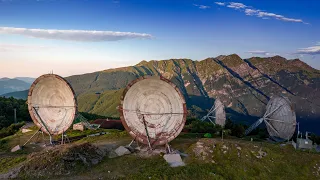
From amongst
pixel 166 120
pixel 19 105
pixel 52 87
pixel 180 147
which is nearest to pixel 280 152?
pixel 180 147

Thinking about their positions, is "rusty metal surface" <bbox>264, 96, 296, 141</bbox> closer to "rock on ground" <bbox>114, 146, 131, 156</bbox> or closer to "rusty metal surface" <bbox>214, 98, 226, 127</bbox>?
"rusty metal surface" <bbox>214, 98, 226, 127</bbox>

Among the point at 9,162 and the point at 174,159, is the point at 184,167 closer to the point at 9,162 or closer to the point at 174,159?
the point at 174,159

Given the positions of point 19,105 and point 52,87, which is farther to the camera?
point 19,105

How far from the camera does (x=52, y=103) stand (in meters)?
46.3

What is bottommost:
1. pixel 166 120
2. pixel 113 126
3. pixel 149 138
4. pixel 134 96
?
pixel 113 126

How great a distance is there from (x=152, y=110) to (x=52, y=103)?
1798 cm

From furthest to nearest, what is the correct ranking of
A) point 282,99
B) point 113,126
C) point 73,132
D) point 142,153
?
point 113,126 < point 73,132 < point 282,99 < point 142,153

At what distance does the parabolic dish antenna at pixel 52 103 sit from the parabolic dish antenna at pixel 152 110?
32.1 feet

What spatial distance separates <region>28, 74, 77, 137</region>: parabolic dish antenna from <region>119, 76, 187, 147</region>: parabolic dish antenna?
9788mm

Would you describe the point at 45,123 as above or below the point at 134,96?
below

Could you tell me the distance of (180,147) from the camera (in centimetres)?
4222

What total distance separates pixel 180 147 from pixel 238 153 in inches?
345

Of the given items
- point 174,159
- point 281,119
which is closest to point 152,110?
point 174,159

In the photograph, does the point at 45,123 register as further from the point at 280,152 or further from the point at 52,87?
the point at 280,152
